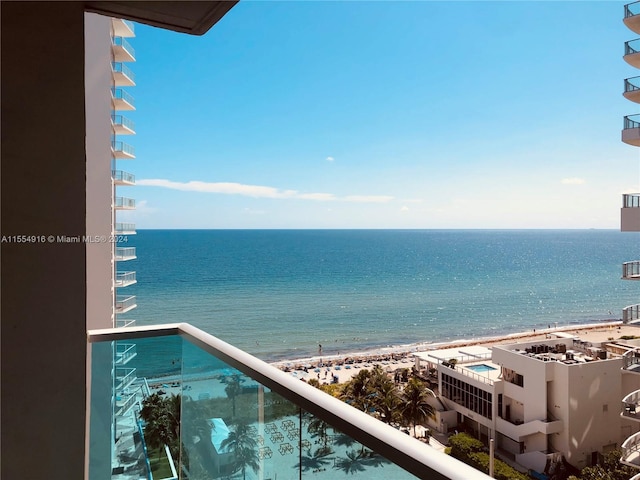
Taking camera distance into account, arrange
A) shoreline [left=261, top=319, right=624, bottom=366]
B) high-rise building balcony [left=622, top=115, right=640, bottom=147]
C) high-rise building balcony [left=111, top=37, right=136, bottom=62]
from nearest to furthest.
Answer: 1. high-rise building balcony [left=622, top=115, right=640, bottom=147]
2. high-rise building balcony [left=111, top=37, right=136, bottom=62]
3. shoreline [left=261, top=319, right=624, bottom=366]

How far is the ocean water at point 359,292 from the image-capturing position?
28969 mm

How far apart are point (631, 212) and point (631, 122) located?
2.45m

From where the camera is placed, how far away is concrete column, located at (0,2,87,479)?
139cm

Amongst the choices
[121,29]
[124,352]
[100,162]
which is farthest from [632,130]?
[121,29]

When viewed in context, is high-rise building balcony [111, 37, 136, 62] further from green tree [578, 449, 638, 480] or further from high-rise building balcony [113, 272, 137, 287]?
green tree [578, 449, 638, 480]

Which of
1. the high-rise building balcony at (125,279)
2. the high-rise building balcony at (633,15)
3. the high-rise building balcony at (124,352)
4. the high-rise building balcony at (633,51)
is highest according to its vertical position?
the high-rise building balcony at (633,15)

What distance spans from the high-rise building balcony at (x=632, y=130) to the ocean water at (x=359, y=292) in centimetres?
1875

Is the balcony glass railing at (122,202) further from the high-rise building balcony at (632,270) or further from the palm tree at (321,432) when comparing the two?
the palm tree at (321,432)

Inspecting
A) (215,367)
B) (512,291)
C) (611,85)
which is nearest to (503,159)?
(611,85)

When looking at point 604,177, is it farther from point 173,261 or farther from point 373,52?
point 173,261

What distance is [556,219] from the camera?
58312 millimetres

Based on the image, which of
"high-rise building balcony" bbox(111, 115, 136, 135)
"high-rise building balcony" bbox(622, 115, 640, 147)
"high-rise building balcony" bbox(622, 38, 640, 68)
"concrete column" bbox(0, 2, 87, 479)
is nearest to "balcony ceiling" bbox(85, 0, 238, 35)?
"concrete column" bbox(0, 2, 87, 479)

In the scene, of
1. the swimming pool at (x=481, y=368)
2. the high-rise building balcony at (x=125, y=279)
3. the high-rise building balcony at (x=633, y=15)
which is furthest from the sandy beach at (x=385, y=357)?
the high-rise building balcony at (x=633, y=15)

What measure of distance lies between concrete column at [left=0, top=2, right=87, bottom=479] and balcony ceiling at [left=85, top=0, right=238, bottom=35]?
0.10 meters
